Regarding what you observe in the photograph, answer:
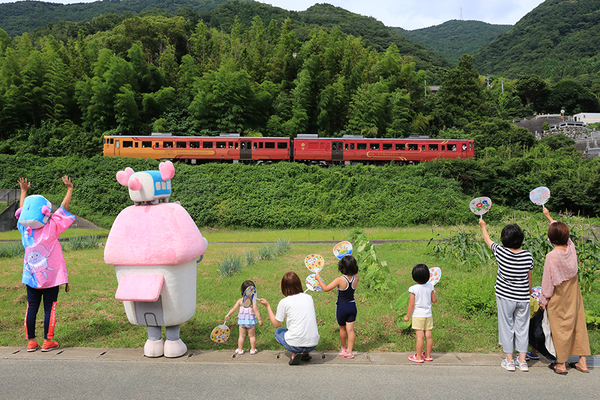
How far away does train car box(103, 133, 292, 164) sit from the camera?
74.1 feet

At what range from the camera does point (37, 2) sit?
86562 mm

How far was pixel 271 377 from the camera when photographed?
12.1ft

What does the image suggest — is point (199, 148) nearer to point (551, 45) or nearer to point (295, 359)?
point (295, 359)

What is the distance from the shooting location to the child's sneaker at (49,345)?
435 cm

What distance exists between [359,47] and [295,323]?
118 feet

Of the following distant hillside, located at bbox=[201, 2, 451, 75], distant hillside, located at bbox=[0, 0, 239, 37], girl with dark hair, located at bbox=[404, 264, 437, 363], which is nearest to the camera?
girl with dark hair, located at bbox=[404, 264, 437, 363]

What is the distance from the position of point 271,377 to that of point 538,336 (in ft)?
8.94

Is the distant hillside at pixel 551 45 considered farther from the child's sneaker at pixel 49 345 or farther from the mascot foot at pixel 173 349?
the child's sneaker at pixel 49 345

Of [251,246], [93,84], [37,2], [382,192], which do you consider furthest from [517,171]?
[37,2]

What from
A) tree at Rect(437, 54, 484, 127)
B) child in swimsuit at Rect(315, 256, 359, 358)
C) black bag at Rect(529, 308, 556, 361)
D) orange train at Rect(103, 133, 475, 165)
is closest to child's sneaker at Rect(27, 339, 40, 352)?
child in swimsuit at Rect(315, 256, 359, 358)

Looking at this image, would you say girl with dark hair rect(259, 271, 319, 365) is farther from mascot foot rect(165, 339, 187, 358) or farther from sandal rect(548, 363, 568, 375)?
sandal rect(548, 363, 568, 375)

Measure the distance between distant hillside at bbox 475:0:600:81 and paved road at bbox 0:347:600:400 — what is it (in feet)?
267

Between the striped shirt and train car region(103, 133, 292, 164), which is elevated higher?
train car region(103, 133, 292, 164)

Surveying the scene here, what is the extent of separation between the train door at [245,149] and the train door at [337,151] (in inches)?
191
